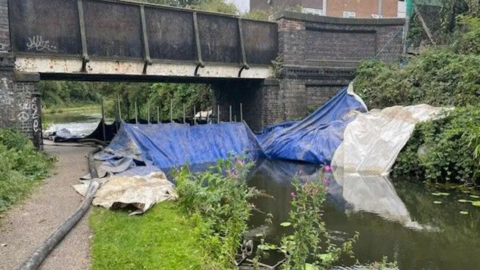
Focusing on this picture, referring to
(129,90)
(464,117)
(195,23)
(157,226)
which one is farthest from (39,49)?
(129,90)

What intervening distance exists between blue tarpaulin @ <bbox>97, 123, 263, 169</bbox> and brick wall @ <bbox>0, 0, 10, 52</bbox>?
3307mm

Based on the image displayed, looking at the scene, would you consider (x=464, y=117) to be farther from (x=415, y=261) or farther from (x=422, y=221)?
(x=415, y=261)

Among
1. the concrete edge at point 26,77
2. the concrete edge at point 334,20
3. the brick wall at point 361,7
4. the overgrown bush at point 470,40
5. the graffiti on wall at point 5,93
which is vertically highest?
the brick wall at point 361,7

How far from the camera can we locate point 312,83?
46.3 feet

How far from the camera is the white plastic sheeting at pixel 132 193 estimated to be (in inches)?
210

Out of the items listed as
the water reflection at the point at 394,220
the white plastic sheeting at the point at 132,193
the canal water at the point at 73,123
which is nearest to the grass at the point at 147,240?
the white plastic sheeting at the point at 132,193

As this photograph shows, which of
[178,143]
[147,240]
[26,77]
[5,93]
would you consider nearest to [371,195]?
[147,240]

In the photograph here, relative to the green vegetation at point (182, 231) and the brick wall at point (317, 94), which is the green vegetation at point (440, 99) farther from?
the green vegetation at point (182, 231)

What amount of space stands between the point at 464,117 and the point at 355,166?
8.73ft

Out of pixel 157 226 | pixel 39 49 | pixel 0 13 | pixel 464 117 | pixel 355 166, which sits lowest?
pixel 355 166

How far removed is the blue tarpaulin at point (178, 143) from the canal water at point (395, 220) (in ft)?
8.27

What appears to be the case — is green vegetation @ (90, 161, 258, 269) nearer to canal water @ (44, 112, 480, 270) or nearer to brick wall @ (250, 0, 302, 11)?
canal water @ (44, 112, 480, 270)

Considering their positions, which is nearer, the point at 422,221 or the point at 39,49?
the point at 422,221

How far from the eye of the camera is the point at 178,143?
450 inches
